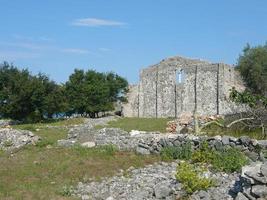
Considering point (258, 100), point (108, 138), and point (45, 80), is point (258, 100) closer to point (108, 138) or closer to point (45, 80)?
point (108, 138)

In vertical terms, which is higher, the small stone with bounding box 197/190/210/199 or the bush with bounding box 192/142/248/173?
the bush with bounding box 192/142/248/173

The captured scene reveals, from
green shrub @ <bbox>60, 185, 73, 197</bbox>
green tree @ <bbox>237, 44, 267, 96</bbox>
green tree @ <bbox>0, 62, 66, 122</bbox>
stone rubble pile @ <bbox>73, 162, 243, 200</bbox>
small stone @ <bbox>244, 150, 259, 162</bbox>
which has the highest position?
green tree @ <bbox>237, 44, 267, 96</bbox>

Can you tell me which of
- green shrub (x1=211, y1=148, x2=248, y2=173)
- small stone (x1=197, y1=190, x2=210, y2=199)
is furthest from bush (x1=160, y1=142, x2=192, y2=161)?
small stone (x1=197, y1=190, x2=210, y2=199)

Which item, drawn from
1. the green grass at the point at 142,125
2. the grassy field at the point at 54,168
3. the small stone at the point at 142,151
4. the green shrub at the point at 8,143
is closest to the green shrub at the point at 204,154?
the grassy field at the point at 54,168

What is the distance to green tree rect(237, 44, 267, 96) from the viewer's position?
2019 inches

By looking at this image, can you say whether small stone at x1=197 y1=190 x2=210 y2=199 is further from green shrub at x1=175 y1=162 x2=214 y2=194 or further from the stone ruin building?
the stone ruin building

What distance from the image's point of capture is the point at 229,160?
14.9m

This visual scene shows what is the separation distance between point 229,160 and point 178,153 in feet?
8.63

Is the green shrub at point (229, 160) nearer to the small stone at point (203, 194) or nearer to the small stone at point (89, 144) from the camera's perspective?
the small stone at point (203, 194)

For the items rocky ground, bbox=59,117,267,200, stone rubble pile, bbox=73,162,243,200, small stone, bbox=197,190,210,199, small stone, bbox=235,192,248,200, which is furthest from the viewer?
stone rubble pile, bbox=73,162,243,200

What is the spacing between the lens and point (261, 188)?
34.7ft

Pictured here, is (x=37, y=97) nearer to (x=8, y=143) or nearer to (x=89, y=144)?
(x=8, y=143)

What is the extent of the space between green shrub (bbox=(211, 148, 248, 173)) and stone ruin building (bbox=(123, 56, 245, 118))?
33.0 metres

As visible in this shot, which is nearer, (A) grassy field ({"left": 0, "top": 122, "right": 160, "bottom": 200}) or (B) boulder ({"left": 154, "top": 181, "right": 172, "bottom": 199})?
(B) boulder ({"left": 154, "top": 181, "right": 172, "bottom": 199})
